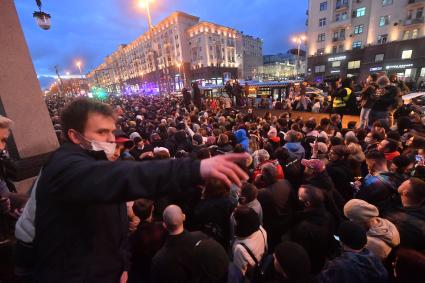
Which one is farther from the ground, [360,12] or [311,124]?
[360,12]

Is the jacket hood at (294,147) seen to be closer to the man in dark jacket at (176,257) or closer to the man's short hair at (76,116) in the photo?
the man in dark jacket at (176,257)

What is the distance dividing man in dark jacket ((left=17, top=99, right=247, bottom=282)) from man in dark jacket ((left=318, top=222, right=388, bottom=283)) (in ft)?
5.96

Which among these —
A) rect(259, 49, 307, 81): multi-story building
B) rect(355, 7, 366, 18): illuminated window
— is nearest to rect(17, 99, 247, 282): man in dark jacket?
rect(355, 7, 366, 18): illuminated window

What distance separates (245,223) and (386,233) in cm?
156

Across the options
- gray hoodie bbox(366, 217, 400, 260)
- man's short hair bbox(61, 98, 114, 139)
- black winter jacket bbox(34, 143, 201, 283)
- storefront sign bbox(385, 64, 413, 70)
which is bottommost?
gray hoodie bbox(366, 217, 400, 260)

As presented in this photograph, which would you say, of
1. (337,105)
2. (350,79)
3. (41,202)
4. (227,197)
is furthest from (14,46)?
(350,79)

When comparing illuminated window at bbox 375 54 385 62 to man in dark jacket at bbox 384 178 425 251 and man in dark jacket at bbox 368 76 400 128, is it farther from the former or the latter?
man in dark jacket at bbox 384 178 425 251

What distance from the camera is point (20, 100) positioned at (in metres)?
4.51

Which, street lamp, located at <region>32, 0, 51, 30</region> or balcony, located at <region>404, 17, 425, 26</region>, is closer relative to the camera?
street lamp, located at <region>32, 0, 51, 30</region>

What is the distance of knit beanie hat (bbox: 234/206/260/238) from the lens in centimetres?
243

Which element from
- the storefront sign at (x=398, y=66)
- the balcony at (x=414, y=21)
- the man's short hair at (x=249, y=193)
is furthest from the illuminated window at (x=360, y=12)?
the man's short hair at (x=249, y=193)

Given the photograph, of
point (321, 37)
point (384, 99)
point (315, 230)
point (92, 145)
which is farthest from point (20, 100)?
point (321, 37)

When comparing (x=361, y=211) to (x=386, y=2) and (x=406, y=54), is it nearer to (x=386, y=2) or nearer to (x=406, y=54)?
(x=406, y=54)

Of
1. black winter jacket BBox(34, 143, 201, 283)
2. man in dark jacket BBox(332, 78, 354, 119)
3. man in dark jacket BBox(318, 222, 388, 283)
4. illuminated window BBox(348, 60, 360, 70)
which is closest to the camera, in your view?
black winter jacket BBox(34, 143, 201, 283)
